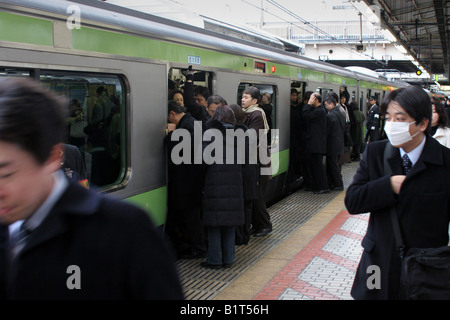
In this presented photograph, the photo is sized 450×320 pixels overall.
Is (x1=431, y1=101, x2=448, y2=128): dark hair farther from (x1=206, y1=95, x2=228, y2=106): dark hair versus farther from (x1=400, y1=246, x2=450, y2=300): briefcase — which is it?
(x1=400, y1=246, x2=450, y2=300): briefcase

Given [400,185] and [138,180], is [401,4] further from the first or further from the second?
[400,185]

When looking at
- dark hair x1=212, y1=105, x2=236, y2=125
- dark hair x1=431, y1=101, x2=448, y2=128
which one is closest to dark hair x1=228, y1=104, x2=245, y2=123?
dark hair x1=212, y1=105, x2=236, y2=125

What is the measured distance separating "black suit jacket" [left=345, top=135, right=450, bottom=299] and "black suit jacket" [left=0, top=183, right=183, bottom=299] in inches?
58.5

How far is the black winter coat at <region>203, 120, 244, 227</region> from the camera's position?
5051 mm

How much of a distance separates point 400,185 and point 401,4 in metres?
9.37

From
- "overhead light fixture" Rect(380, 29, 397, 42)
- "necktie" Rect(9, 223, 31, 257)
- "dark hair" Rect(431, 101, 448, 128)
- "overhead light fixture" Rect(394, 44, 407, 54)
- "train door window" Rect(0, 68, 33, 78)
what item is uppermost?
"overhead light fixture" Rect(380, 29, 397, 42)

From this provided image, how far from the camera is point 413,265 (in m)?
2.43

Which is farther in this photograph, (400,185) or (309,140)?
(309,140)

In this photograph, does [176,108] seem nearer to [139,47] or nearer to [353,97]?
[139,47]

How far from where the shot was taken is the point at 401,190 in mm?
2555

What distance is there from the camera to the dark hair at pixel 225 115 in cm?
519

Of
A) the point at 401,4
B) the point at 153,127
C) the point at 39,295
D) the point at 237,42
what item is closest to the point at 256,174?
the point at 153,127

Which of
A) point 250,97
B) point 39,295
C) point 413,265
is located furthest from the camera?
point 250,97

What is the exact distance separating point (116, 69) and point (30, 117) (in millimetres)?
3252
